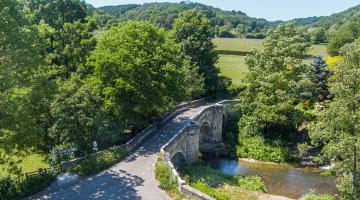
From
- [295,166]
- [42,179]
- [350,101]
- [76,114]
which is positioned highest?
[350,101]

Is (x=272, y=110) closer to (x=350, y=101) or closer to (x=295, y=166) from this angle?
(x=295, y=166)

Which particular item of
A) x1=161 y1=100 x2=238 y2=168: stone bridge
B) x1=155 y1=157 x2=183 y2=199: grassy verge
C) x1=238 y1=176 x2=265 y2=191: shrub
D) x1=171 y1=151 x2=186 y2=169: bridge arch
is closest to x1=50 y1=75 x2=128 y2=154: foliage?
x1=161 y1=100 x2=238 y2=168: stone bridge

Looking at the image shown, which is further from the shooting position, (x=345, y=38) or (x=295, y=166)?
(x=345, y=38)

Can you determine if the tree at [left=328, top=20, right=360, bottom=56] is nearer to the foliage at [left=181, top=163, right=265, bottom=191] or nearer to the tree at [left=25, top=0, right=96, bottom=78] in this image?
the foliage at [left=181, top=163, right=265, bottom=191]

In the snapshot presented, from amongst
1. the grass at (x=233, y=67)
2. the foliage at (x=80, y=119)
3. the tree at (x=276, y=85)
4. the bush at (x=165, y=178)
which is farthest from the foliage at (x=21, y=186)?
the grass at (x=233, y=67)

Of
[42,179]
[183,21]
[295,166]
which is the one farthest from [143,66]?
[183,21]

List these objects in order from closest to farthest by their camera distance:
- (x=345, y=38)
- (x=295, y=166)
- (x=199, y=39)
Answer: (x=295, y=166) < (x=199, y=39) < (x=345, y=38)

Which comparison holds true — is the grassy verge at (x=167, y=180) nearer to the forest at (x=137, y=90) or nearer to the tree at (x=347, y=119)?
the forest at (x=137, y=90)
